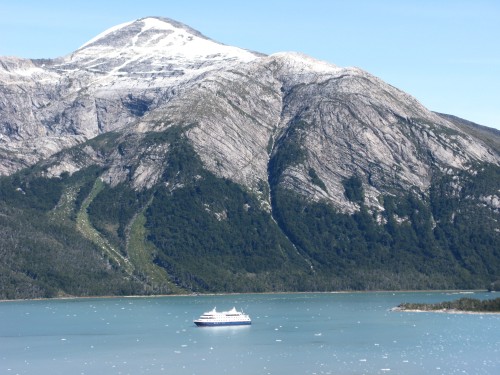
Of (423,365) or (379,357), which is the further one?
(379,357)

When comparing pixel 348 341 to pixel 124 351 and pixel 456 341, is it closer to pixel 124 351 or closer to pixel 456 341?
pixel 456 341

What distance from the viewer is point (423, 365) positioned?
15250cm

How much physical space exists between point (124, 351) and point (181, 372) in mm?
29889

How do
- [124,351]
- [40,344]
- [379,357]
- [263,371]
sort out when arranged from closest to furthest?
[263,371] → [379,357] → [124,351] → [40,344]

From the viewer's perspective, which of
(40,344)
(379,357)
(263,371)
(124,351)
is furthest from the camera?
(40,344)

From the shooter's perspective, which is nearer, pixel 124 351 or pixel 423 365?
pixel 423 365

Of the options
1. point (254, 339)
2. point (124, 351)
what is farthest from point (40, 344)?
point (254, 339)

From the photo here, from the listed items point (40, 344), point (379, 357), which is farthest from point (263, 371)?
point (40, 344)

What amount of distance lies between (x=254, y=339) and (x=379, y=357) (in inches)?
1523

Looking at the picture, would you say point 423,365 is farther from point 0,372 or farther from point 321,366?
point 0,372

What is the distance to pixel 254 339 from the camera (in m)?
197

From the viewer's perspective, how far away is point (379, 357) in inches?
6393

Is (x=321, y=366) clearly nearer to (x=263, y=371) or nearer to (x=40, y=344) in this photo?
(x=263, y=371)

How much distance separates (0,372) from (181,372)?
25180 mm
